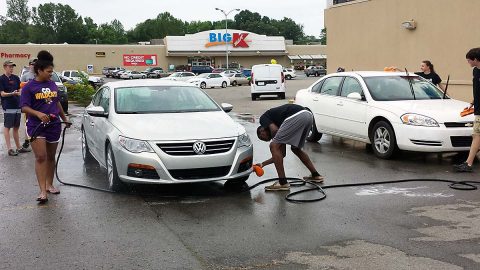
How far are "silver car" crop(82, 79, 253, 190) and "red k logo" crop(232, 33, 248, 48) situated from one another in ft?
215

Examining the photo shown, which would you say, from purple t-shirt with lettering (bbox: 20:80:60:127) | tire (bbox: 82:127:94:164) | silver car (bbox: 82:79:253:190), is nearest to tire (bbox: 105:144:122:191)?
silver car (bbox: 82:79:253:190)

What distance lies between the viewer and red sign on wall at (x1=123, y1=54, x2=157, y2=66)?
71.9 meters

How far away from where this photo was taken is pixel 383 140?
9.00 metres

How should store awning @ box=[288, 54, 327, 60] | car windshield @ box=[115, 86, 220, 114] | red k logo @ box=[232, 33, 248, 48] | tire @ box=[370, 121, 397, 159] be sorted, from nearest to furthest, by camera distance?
1. car windshield @ box=[115, 86, 220, 114]
2. tire @ box=[370, 121, 397, 159]
3. red k logo @ box=[232, 33, 248, 48]
4. store awning @ box=[288, 54, 327, 60]

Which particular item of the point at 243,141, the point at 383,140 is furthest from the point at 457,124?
the point at 243,141

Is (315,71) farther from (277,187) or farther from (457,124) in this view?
(277,187)

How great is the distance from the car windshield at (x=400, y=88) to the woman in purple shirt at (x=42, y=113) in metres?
5.64

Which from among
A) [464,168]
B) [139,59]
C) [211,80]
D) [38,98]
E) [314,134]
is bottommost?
[464,168]

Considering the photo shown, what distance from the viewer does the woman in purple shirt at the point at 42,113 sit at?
6.31 metres

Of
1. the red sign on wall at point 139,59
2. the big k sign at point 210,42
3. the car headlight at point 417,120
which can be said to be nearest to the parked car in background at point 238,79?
the big k sign at point 210,42

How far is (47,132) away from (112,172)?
952 millimetres

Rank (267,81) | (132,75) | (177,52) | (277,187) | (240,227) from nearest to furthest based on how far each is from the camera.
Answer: (240,227)
(277,187)
(267,81)
(132,75)
(177,52)

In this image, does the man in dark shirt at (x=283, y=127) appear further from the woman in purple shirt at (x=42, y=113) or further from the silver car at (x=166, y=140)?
the woman in purple shirt at (x=42, y=113)

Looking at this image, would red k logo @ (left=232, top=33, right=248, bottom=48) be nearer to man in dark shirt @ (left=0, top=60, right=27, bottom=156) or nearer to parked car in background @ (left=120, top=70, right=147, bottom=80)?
parked car in background @ (left=120, top=70, right=147, bottom=80)
